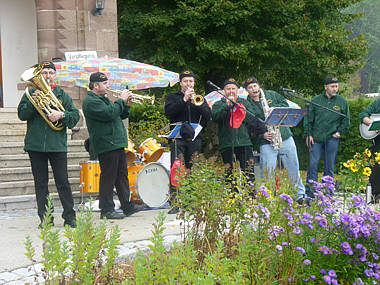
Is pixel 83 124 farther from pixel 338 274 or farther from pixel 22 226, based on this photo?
pixel 338 274

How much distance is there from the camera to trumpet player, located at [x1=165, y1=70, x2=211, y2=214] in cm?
841

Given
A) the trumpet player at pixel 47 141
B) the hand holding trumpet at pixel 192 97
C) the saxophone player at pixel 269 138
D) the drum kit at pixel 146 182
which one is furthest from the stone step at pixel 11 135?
the saxophone player at pixel 269 138

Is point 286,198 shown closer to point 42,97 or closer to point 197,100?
point 42,97

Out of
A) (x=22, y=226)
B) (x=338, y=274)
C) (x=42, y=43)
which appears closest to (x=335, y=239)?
(x=338, y=274)

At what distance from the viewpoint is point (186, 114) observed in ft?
28.2

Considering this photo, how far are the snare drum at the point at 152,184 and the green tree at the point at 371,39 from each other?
210 feet

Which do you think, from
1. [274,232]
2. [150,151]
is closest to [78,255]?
[274,232]

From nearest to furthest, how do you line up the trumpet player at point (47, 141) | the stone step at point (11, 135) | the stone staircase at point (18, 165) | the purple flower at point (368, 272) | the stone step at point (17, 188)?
1. the purple flower at point (368, 272)
2. the trumpet player at point (47, 141)
3. the stone staircase at point (18, 165)
4. the stone step at point (17, 188)
5. the stone step at point (11, 135)

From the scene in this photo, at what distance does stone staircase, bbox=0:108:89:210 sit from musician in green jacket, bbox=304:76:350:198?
3931 mm

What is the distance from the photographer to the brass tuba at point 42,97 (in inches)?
282

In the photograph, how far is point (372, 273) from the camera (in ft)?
14.1

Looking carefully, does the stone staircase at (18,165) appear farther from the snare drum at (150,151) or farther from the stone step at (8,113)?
the snare drum at (150,151)

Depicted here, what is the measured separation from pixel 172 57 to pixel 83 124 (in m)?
2.92

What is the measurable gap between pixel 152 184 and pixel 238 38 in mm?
6723
